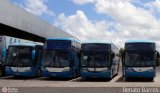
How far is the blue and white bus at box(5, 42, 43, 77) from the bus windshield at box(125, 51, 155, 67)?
6042mm

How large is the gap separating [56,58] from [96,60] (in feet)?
8.09

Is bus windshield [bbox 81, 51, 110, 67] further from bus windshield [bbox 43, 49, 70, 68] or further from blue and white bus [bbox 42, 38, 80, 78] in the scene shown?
bus windshield [bbox 43, 49, 70, 68]

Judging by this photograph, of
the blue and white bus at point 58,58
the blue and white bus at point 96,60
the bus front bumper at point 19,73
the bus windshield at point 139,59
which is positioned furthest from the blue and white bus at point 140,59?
the bus front bumper at point 19,73

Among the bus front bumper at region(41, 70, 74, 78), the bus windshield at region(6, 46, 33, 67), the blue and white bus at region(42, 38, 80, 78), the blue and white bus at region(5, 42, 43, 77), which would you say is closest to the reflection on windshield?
the blue and white bus at region(42, 38, 80, 78)

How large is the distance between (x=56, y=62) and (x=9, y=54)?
384cm

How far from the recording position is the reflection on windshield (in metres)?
29.4

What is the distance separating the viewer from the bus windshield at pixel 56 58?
29.4 metres

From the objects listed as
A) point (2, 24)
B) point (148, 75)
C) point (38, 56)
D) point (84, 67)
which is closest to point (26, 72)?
point (38, 56)

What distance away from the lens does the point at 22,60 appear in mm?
31203

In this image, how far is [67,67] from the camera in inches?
1156

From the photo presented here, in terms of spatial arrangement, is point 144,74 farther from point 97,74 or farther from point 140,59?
point 97,74

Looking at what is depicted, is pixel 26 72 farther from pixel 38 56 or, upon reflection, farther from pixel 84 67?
pixel 84 67

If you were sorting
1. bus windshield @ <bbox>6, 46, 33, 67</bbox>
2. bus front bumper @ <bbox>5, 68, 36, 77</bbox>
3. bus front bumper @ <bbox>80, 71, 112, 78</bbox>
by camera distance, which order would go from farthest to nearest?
bus windshield @ <bbox>6, 46, 33, 67</bbox> < bus front bumper @ <bbox>5, 68, 36, 77</bbox> < bus front bumper @ <bbox>80, 71, 112, 78</bbox>

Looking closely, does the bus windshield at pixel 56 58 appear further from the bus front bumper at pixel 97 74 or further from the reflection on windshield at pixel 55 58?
the bus front bumper at pixel 97 74
